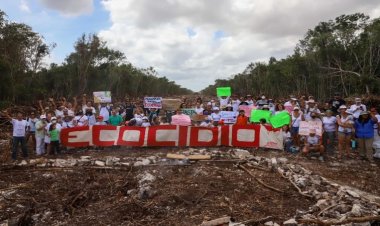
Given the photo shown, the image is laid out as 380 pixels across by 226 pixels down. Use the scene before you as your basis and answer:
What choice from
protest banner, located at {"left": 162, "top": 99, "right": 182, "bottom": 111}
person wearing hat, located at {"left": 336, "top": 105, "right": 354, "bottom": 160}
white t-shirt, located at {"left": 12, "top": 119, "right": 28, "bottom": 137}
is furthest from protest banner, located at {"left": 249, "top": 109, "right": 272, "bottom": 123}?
white t-shirt, located at {"left": 12, "top": 119, "right": 28, "bottom": 137}

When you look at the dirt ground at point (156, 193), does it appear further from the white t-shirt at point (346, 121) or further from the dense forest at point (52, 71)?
the dense forest at point (52, 71)

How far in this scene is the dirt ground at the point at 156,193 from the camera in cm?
774

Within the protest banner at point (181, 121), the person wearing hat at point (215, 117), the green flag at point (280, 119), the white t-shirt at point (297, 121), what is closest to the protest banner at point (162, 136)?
the protest banner at point (181, 121)

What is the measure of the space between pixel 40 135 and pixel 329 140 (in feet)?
35.0

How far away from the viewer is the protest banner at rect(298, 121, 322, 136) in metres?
12.9

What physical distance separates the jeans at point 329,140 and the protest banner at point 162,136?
2.52m

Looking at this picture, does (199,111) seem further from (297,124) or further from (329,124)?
(329,124)

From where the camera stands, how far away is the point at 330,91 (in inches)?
1452

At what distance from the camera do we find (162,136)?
561 inches

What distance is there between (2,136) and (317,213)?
16.5 m

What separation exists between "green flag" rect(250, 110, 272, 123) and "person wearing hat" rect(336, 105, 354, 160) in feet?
9.64

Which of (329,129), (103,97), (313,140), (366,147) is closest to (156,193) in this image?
(313,140)

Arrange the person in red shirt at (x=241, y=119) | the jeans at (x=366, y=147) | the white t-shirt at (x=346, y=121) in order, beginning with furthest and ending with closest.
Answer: the person in red shirt at (x=241, y=119) < the white t-shirt at (x=346, y=121) < the jeans at (x=366, y=147)

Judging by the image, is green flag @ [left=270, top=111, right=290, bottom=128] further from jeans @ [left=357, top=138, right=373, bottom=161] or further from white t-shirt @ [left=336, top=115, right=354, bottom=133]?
jeans @ [left=357, top=138, right=373, bottom=161]
